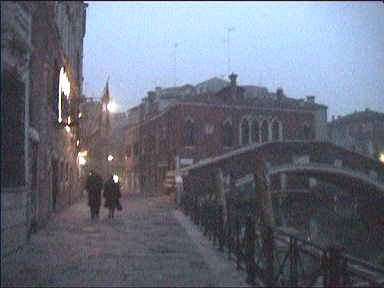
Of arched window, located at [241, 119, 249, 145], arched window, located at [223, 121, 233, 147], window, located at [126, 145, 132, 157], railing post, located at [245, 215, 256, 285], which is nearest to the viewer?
railing post, located at [245, 215, 256, 285]

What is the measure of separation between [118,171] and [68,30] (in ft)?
117

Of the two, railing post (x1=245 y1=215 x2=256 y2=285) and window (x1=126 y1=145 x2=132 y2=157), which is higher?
window (x1=126 y1=145 x2=132 y2=157)

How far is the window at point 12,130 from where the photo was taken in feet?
29.7

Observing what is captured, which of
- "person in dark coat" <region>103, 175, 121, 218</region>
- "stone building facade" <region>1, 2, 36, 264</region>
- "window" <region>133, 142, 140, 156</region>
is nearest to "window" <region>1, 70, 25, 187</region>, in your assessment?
"stone building facade" <region>1, 2, 36, 264</region>

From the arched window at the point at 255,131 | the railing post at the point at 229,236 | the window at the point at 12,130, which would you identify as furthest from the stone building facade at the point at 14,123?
the arched window at the point at 255,131

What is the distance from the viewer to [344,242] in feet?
93.1

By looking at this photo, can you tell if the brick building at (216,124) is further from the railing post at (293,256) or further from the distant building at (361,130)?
the railing post at (293,256)

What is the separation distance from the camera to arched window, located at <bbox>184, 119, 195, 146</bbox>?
34.9 m

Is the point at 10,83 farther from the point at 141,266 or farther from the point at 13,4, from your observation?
the point at 141,266

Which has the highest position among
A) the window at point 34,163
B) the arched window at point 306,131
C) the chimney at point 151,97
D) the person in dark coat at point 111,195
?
the chimney at point 151,97

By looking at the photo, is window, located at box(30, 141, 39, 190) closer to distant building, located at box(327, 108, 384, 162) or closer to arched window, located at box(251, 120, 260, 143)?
arched window, located at box(251, 120, 260, 143)

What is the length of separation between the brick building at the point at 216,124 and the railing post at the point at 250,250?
26.2 m

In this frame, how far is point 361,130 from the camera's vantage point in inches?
2158

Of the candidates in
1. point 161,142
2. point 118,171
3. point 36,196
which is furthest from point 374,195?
point 118,171
